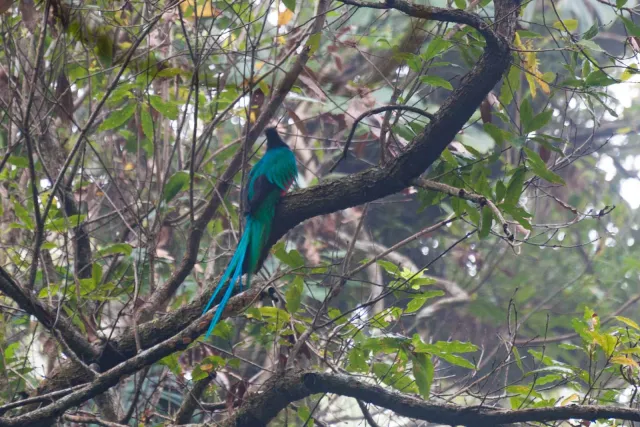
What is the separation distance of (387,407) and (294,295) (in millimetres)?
592

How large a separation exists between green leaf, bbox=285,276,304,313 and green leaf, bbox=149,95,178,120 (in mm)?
1101

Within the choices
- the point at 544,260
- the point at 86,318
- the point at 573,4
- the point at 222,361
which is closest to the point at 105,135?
the point at 86,318

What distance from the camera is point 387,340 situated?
2.85m

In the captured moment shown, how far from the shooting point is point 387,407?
2.81 metres

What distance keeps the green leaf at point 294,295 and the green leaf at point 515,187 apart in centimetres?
89

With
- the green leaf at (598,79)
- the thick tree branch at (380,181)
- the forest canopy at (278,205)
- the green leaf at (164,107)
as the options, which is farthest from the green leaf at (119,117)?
the green leaf at (598,79)

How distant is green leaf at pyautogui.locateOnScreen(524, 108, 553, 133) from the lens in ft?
8.45

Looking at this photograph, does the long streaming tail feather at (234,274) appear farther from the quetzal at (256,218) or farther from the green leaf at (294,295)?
the green leaf at (294,295)

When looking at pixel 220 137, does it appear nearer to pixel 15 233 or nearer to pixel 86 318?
pixel 15 233

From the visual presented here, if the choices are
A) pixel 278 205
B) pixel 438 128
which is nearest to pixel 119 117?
pixel 278 205

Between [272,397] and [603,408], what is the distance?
52.1 inches

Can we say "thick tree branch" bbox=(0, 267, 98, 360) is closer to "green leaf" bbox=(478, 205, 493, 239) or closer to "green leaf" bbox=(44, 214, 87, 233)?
"green leaf" bbox=(44, 214, 87, 233)

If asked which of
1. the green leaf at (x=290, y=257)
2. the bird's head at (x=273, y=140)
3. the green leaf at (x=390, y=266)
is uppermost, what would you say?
the bird's head at (x=273, y=140)

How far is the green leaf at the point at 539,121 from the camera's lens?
2.57 metres
